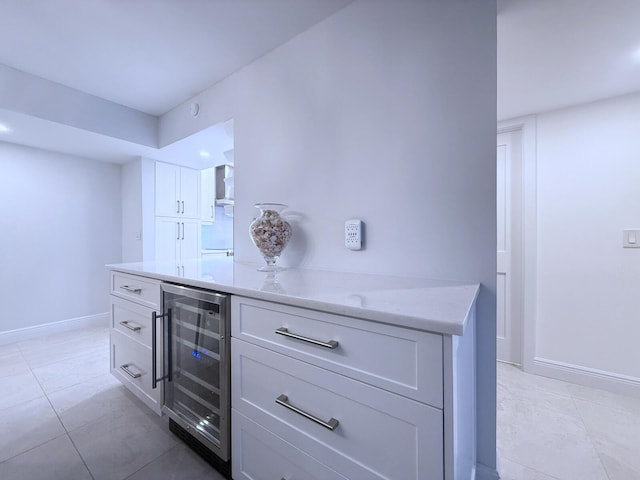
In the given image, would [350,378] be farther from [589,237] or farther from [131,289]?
[589,237]

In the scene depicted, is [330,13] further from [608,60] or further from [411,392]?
[411,392]

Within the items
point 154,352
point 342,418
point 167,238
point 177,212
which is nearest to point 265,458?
point 342,418

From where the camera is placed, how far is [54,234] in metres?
3.17

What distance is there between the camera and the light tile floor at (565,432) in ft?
4.23

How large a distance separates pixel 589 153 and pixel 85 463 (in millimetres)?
3544

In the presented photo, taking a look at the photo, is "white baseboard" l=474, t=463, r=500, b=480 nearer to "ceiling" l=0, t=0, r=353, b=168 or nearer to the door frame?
the door frame

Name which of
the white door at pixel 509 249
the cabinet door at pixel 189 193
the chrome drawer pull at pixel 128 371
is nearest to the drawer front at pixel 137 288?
the chrome drawer pull at pixel 128 371

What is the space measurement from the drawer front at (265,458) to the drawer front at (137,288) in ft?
2.54

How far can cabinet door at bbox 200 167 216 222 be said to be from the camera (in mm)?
3863

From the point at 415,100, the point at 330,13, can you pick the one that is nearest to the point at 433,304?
the point at 415,100

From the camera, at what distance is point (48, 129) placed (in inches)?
96.3

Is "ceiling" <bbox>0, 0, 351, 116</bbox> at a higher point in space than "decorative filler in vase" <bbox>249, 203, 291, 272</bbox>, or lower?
higher

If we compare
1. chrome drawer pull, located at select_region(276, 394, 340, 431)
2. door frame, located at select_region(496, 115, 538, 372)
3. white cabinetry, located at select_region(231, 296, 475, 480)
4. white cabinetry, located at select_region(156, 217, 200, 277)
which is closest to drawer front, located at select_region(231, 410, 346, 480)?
white cabinetry, located at select_region(231, 296, 475, 480)

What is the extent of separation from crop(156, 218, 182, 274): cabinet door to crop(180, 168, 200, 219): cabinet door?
0.63 ft
